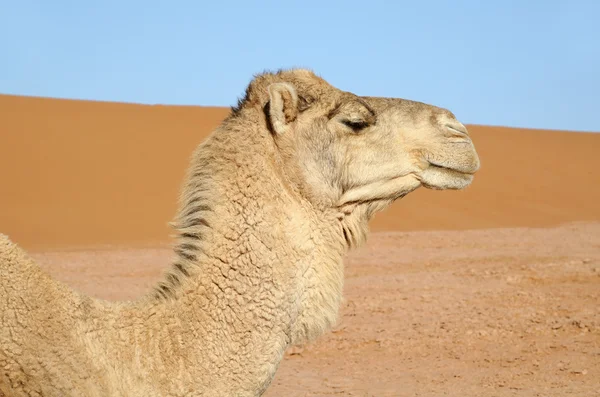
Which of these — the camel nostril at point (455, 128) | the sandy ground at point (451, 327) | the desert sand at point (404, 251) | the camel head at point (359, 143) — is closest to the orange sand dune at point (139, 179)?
the desert sand at point (404, 251)

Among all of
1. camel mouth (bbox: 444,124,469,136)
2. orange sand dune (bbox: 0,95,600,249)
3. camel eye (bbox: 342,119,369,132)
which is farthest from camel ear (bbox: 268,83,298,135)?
orange sand dune (bbox: 0,95,600,249)

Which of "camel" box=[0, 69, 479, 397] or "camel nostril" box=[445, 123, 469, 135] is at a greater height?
"camel nostril" box=[445, 123, 469, 135]

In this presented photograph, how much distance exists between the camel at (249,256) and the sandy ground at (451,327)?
3.93 metres

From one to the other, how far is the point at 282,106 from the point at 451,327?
21.6 feet

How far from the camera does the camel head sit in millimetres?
4273

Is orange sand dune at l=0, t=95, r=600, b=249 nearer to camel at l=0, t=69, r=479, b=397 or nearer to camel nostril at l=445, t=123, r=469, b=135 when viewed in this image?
camel at l=0, t=69, r=479, b=397

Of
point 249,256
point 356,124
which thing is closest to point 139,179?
point 356,124

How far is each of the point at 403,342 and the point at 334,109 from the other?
590 cm

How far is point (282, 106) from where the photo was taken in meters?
4.24

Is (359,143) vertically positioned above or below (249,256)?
above

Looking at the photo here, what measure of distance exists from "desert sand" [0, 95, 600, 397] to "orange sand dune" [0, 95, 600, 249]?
0.10m

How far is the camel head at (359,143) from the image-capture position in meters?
4.27

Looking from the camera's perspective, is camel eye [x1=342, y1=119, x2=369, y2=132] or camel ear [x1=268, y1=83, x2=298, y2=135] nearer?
camel ear [x1=268, y1=83, x2=298, y2=135]

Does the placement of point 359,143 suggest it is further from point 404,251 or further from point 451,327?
point 404,251
